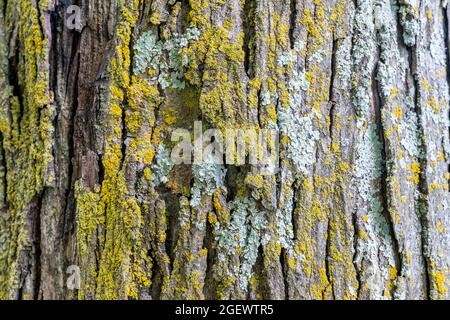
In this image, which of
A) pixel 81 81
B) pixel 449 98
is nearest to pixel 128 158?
pixel 81 81

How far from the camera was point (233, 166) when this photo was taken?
136 centimetres

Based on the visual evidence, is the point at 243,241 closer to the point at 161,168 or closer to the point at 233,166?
the point at 233,166

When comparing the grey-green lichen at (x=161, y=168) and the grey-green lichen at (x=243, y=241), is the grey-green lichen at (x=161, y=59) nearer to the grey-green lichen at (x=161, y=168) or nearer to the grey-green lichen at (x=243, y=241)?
the grey-green lichen at (x=161, y=168)

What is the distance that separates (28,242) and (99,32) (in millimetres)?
741

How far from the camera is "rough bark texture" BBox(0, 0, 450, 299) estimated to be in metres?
1.35

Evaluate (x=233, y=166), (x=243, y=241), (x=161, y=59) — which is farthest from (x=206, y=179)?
(x=161, y=59)

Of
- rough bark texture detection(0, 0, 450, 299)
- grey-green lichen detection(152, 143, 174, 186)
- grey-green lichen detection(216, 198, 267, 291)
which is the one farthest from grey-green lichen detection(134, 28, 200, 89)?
grey-green lichen detection(216, 198, 267, 291)

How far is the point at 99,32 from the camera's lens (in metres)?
1.48

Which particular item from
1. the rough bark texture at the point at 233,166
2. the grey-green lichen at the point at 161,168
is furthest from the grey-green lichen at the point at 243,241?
the grey-green lichen at the point at 161,168

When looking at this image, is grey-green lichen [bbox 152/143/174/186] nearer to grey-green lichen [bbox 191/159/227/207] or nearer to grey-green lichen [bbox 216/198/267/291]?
grey-green lichen [bbox 191/159/227/207]

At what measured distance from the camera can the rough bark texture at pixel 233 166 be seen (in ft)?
4.44

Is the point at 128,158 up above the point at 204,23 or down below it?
below

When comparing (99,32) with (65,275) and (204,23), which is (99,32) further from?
(65,275)

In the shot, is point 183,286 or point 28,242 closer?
point 183,286
